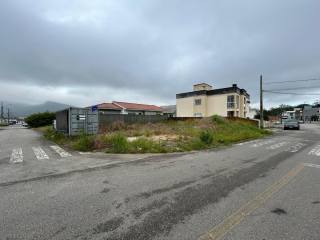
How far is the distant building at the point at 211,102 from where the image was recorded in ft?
156

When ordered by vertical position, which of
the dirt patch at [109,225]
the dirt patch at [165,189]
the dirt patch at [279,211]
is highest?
the dirt patch at [165,189]

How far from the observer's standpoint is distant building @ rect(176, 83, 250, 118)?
1869 inches

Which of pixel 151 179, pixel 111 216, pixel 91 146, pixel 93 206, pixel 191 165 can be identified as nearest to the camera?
pixel 111 216

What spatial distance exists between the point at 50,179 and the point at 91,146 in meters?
6.12

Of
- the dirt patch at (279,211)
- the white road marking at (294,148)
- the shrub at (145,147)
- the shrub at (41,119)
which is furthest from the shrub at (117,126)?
the shrub at (41,119)

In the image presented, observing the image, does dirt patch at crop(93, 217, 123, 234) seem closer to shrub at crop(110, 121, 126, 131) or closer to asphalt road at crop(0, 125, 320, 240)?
asphalt road at crop(0, 125, 320, 240)

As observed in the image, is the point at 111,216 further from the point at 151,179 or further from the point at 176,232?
the point at 151,179

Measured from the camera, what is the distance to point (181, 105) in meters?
56.6

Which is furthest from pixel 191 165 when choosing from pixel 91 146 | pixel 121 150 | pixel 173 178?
pixel 91 146

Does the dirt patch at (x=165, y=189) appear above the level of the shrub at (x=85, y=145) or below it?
below

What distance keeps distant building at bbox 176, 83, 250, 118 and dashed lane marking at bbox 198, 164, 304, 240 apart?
142ft

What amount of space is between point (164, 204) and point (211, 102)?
48956 millimetres

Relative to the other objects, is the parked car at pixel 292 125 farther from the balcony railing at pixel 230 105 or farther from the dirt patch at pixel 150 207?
the dirt patch at pixel 150 207

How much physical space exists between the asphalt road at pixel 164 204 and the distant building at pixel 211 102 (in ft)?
137
